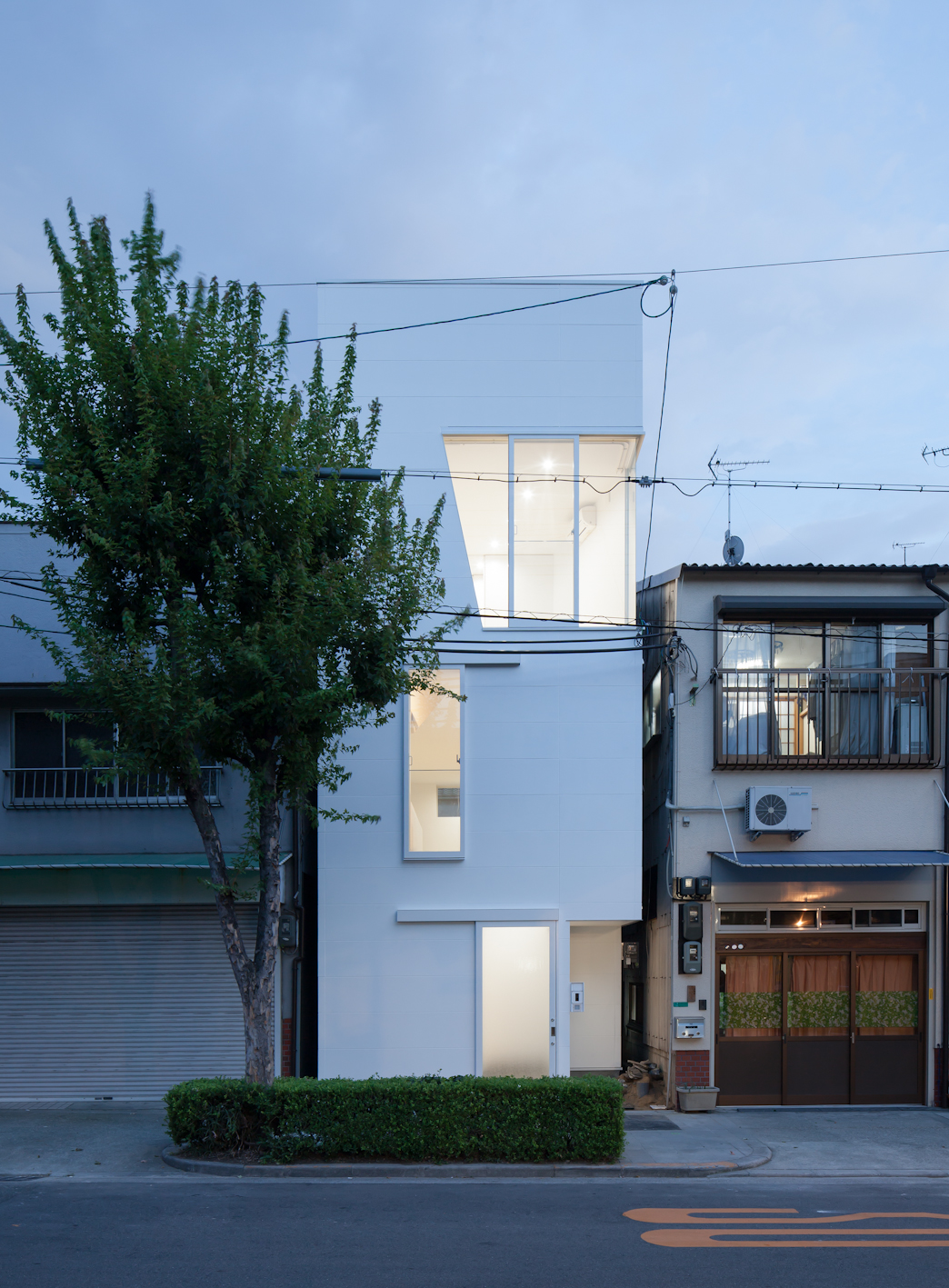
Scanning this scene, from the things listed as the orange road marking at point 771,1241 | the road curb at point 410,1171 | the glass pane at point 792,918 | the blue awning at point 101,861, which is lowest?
the road curb at point 410,1171

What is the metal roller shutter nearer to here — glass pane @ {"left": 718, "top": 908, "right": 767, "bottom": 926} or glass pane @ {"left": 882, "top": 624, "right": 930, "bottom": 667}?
glass pane @ {"left": 718, "top": 908, "right": 767, "bottom": 926}

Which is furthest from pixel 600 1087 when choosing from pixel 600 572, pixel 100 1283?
pixel 600 572

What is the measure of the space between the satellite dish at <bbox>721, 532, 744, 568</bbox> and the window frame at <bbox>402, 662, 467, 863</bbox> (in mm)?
4579

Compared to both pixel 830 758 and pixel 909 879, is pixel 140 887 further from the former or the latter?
pixel 909 879

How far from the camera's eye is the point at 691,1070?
14.0m

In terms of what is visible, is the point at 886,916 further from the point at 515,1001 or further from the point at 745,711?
the point at 515,1001

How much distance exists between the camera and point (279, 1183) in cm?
1005

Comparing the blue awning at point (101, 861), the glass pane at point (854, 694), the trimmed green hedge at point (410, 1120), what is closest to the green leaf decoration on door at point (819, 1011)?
the glass pane at point (854, 694)

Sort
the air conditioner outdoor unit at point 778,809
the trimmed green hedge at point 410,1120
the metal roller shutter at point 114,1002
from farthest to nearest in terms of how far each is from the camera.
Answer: the air conditioner outdoor unit at point 778,809 < the metal roller shutter at point 114,1002 < the trimmed green hedge at point 410,1120

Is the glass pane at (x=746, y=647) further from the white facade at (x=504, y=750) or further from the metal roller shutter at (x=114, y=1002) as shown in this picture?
the metal roller shutter at (x=114, y=1002)

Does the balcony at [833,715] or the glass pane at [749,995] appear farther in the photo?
the balcony at [833,715]

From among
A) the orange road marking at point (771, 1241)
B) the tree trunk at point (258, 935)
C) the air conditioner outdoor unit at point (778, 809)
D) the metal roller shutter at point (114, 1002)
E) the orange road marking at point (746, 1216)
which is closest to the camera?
the orange road marking at point (771, 1241)

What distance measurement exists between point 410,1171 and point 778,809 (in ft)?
22.5

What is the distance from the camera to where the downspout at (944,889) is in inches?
566
